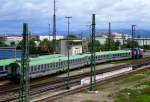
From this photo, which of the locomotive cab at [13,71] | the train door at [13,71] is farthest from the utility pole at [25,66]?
the train door at [13,71]

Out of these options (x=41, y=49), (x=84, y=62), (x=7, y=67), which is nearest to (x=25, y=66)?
(x=7, y=67)

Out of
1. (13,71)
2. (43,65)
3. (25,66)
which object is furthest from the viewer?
(43,65)

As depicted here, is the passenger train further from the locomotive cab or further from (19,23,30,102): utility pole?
(19,23,30,102): utility pole

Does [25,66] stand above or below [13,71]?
above

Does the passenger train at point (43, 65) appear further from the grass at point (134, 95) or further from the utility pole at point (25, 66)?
the utility pole at point (25, 66)

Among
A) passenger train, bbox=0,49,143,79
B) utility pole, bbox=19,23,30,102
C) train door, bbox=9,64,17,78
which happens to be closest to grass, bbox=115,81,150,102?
utility pole, bbox=19,23,30,102

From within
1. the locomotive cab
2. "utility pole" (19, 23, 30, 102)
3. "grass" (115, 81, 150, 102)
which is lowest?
"grass" (115, 81, 150, 102)

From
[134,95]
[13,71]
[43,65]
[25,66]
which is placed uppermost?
[25,66]

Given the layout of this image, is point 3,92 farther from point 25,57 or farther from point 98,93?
point 25,57

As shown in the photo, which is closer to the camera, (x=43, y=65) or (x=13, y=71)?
(x=13, y=71)

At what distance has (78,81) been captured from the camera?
204ft

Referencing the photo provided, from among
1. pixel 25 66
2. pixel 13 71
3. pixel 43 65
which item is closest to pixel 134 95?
pixel 25 66

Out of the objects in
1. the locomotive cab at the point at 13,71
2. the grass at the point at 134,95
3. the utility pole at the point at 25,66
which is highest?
the utility pole at the point at 25,66

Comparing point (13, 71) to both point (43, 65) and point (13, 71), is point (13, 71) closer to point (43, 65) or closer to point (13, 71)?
point (13, 71)
